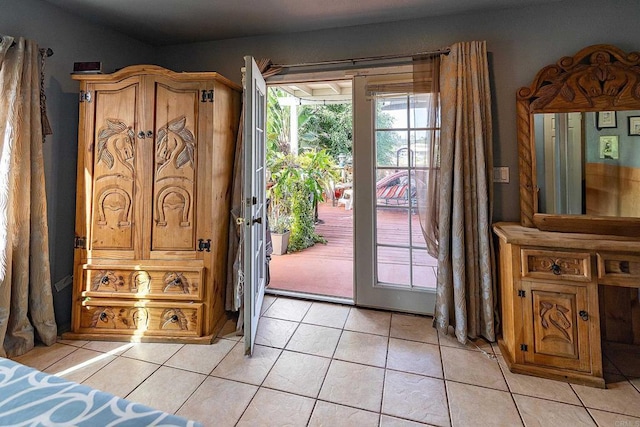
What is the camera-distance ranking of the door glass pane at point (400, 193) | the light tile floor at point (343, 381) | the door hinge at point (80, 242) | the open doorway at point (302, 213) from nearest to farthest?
the light tile floor at point (343, 381), the door hinge at point (80, 242), the door glass pane at point (400, 193), the open doorway at point (302, 213)

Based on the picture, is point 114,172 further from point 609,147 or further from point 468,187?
point 609,147

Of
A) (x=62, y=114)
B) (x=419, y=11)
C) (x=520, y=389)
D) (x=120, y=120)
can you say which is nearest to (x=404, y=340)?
(x=520, y=389)

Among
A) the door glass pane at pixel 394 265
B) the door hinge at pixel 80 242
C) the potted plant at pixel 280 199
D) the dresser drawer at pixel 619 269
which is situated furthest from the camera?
the potted plant at pixel 280 199

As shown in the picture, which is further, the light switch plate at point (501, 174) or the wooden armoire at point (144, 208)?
the light switch plate at point (501, 174)

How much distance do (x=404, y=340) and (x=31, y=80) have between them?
310cm

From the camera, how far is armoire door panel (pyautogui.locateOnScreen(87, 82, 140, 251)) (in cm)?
213

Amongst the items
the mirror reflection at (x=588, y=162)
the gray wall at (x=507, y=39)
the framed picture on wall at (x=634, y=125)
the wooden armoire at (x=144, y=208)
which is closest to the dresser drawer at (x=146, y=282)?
the wooden armoire at (x=144, y=208)

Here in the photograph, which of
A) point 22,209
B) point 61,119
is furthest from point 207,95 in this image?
point 22,209

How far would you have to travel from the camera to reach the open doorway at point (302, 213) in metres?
3.38

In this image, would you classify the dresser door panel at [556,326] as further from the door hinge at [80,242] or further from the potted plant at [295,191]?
the potted plant at [295,191]

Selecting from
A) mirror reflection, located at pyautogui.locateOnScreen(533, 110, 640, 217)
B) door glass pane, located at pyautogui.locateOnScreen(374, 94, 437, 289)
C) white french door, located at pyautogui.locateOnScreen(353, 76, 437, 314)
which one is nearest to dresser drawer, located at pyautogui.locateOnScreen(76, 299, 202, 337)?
white french door, located at pyautogui.locateOnScreen(353, 76, 437, 314)

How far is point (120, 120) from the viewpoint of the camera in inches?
84.1

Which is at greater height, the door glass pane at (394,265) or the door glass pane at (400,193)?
the door glass pane at (400,193)

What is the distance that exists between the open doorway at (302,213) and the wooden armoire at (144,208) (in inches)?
41.6
